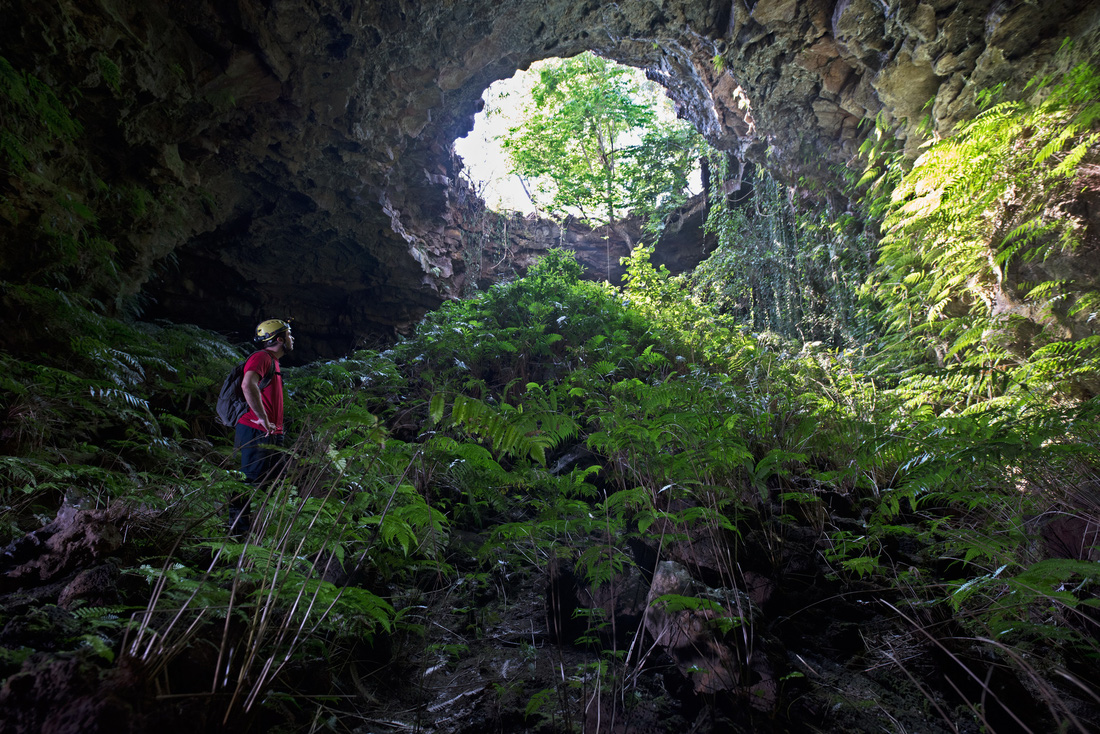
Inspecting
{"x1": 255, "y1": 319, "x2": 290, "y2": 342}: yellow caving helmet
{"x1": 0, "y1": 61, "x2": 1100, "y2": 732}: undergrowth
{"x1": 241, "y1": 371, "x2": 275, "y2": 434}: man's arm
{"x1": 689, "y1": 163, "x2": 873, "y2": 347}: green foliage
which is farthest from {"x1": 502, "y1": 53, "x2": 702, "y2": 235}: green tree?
{"x1": 241, "y1": 371, "x2": 275, "y2": 434}: man's arm

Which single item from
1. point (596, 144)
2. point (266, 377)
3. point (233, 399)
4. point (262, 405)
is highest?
point (596, 144)

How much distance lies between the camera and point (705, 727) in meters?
1.96

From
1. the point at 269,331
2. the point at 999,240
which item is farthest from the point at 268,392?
the point at 999,240

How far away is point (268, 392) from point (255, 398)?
0.32m

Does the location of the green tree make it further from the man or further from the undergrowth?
A: the man

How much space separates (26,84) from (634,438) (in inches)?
233

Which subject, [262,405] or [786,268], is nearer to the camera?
[262,405]

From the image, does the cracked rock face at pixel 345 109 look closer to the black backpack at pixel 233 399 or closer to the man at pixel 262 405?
the black backpack at pixel 233 399

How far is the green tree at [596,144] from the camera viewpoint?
43.6 ft

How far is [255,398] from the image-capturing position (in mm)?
3605

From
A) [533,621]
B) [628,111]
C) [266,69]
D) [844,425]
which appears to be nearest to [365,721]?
[533,621]

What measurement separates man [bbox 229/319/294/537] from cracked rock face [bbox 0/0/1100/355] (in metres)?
2.33

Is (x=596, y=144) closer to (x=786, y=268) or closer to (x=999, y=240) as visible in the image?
(x=786, y=268)

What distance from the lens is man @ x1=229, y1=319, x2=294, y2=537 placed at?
351cm
